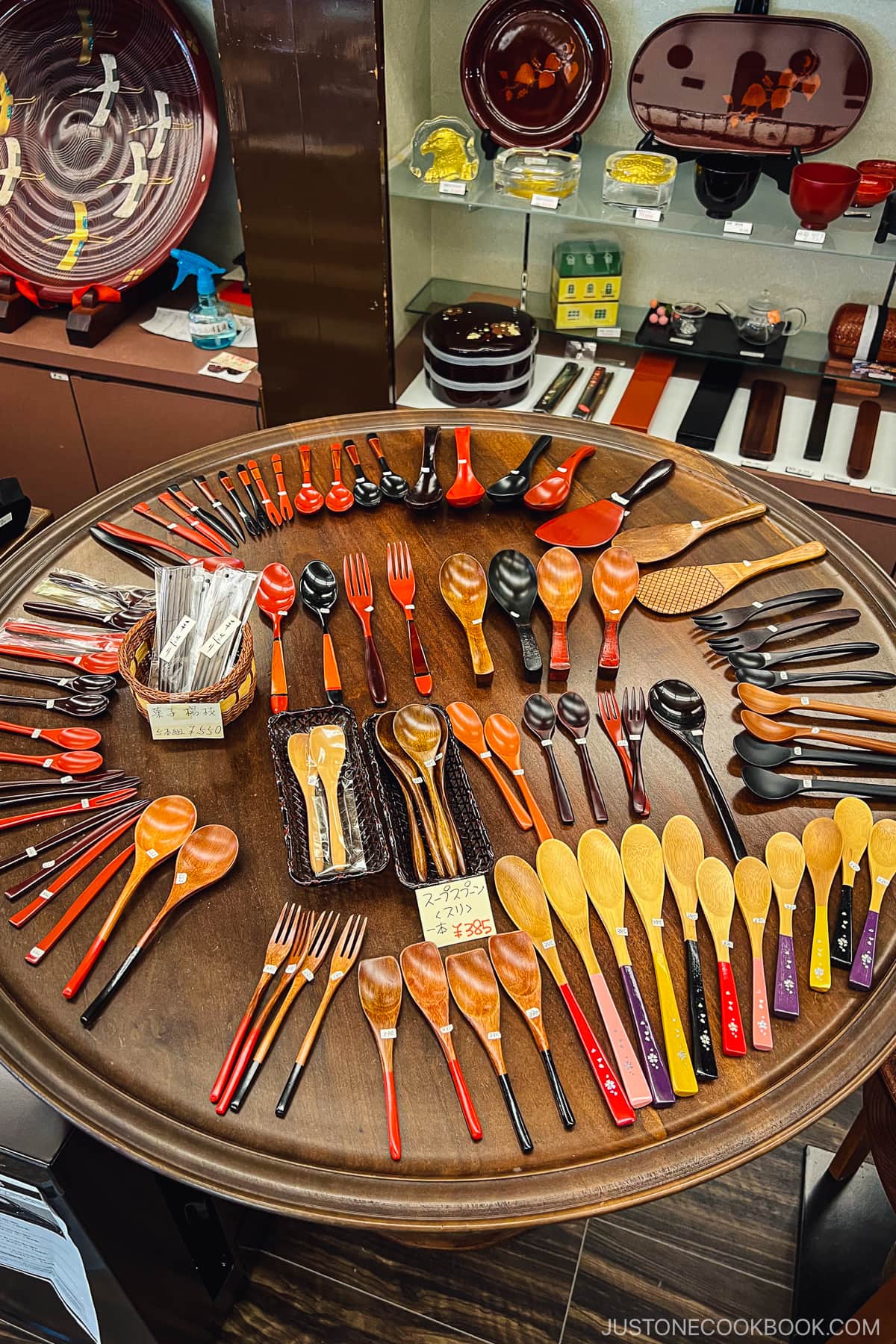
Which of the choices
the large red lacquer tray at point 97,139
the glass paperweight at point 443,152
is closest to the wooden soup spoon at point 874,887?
the glass paperweight at point 443,152

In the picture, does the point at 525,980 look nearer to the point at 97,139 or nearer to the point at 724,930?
the point at 724,930

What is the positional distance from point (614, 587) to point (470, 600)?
0.73ft

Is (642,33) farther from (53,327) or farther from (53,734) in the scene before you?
(53,734)

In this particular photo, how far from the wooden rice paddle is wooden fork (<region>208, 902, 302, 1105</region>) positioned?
736 mm

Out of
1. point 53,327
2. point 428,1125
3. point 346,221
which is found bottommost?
point 53,327

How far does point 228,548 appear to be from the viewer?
155cm

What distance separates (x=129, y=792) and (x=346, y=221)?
5.48 feet

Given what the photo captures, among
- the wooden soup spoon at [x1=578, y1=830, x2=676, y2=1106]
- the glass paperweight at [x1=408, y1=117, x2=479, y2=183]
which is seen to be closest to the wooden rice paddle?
the wooden soup spoon at [x1=578, y1=830, x2=676, y2=1106]

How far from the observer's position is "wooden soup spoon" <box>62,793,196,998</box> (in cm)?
110

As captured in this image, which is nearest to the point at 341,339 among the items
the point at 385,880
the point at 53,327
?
the point at 53,327

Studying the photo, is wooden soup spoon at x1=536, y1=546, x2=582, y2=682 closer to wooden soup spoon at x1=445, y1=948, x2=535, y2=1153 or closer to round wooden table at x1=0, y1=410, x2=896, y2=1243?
round wooden table at x1=0, y1=410, x2=896, y2=1243

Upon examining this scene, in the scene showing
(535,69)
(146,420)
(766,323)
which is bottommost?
(146,420)

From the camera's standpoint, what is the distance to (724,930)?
1090 mm

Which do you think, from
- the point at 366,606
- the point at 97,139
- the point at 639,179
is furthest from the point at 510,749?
the point at 97,139
